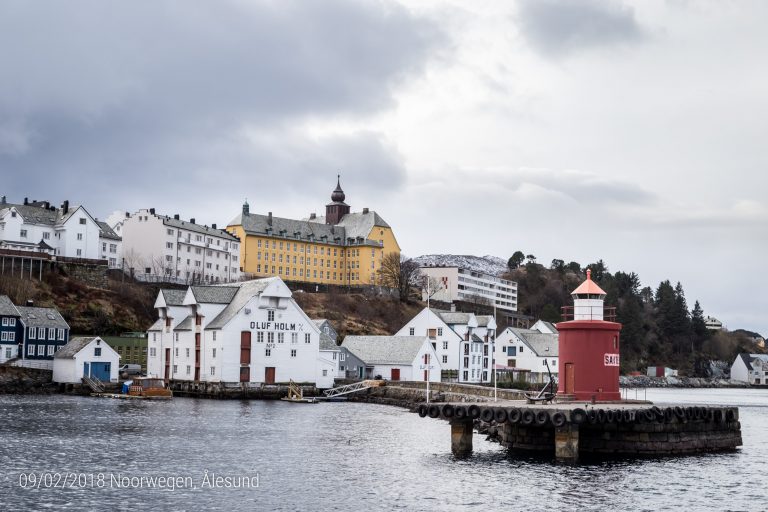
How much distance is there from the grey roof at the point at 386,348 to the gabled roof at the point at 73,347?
86.4 feet

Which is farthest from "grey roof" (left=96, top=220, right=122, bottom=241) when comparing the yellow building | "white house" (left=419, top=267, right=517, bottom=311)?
"white house" (left=419, top=267, right=517, bottom=311)

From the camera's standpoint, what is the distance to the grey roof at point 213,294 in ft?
272

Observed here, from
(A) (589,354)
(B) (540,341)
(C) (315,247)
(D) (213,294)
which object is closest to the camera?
(A) (589,354)

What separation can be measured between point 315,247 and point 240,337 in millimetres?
68188

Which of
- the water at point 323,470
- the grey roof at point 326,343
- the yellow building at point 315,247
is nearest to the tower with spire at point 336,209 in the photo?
the yellow building at point 315,247

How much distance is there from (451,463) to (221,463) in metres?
9.55

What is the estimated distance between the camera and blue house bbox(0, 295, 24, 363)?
83812 millimetres

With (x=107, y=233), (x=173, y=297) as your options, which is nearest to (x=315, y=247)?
(x=107, y=233)

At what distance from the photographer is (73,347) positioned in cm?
8262

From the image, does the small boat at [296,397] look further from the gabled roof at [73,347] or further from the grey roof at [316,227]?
the grey roof at [316,227]

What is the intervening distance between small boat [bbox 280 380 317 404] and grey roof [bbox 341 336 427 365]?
15.2 meters

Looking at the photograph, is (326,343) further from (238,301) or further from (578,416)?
(578,416)

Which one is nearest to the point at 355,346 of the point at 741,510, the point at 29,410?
the point at 29,410

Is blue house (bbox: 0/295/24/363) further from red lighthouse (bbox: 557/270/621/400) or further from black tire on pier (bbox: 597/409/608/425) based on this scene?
black tire on pier (bbox: 597/409/608/425)
